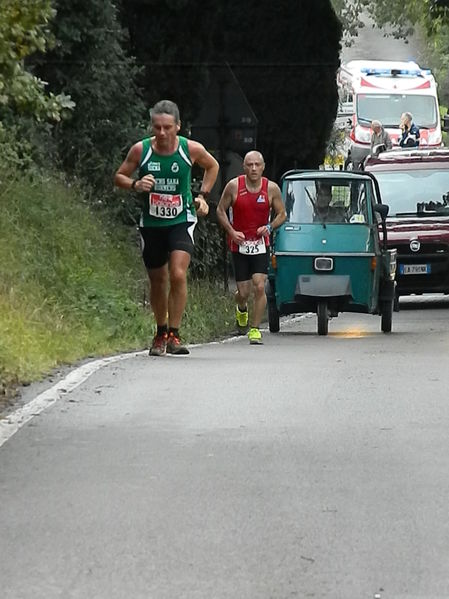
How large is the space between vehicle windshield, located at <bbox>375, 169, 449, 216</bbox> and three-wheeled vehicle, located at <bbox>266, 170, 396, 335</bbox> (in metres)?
5.79

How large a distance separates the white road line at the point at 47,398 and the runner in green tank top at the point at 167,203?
24.2 inches

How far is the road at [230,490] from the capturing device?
256 inches

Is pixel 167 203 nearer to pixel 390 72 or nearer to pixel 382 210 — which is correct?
pixel 382 210

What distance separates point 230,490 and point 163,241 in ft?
23.3

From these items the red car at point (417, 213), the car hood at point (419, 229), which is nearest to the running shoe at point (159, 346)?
the red car at point (417, 213)

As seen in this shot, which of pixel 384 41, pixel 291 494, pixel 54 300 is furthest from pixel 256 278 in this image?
pixel 384 41

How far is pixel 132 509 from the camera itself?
757 cm

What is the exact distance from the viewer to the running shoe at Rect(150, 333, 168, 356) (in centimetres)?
1508

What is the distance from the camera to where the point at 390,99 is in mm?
53281

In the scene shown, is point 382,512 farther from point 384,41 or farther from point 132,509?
point 384,41

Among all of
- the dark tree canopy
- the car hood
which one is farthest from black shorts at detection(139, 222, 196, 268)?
the dark tree canopy

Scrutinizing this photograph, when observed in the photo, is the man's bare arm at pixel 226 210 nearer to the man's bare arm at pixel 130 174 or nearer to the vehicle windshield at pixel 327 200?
the vehicle windshield at pixel 327 200

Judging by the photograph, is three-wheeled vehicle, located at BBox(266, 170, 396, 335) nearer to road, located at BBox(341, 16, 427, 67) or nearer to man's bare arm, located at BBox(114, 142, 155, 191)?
man's bare arm, located at BBox(114, 142, 155, 191)

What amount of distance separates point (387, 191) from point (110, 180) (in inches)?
201
